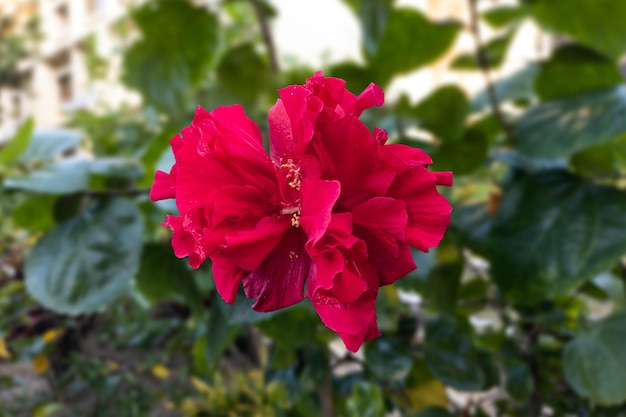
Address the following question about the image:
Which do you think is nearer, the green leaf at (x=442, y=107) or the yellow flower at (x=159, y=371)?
the green leaf at (x=442, y=107)

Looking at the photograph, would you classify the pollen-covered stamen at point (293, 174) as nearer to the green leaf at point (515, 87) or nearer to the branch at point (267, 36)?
the branch at point (267, 36)

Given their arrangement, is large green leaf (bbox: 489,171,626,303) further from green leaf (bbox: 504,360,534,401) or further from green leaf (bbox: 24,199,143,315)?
green leaf (bbox: 24,199,143,315)

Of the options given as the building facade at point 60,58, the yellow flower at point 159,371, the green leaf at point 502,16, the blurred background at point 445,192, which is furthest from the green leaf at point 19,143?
the building facade at point 60,58

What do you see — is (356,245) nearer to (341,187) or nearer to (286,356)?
(341,187)

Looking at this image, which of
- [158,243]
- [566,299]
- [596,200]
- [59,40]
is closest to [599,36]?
[596,200]

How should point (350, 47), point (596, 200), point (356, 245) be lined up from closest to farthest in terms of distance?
point (356, 245) < point (596, 200) < point (350, 47)

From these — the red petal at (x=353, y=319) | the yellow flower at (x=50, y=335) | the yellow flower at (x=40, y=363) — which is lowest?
the yellow flower at (x=40, y=363)
